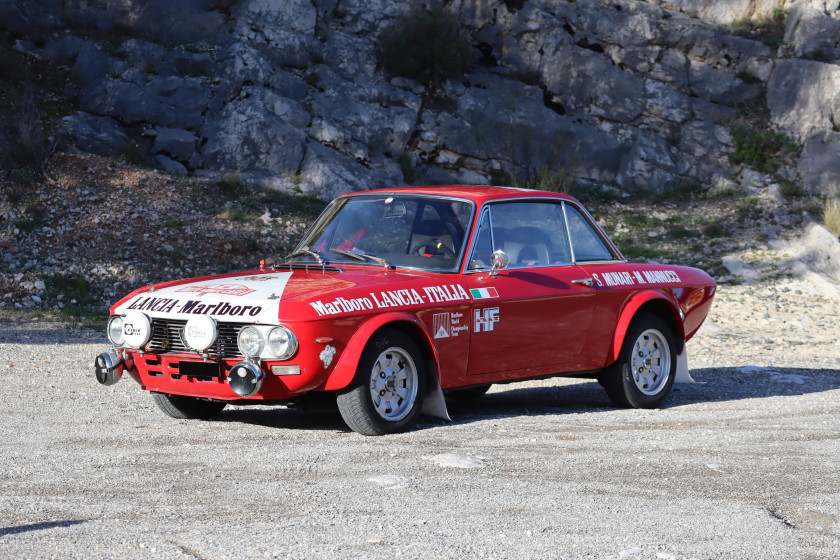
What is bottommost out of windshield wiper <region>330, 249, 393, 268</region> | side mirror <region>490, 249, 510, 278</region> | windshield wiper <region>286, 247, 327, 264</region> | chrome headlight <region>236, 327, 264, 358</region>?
chrome headlight <region>236, 327, 264, 358</region>

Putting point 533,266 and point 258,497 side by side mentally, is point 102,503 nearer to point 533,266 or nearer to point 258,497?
point 258,497

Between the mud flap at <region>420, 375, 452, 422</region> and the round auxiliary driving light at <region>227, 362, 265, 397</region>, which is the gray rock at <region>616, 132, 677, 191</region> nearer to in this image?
the mud flap at <region>420, 375, 452, 422</region>

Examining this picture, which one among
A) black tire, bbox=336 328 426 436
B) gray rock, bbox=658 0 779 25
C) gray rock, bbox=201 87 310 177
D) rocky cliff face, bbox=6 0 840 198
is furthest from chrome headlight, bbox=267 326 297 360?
gray rock, bbox=658 0 779 25

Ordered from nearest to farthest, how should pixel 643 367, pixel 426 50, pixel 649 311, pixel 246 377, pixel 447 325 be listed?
pixel 246 377, pixel 447 325, pixel 643 367, pixel 649 311, pixel 426 50

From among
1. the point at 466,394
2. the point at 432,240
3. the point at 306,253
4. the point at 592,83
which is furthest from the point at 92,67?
the point at 432,240

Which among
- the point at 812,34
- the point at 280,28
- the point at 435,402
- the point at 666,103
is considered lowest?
the point at 435,402

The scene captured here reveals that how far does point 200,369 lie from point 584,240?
339cm

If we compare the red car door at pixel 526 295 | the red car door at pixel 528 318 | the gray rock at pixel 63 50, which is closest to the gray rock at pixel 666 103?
the gray rock at pixel 63 50

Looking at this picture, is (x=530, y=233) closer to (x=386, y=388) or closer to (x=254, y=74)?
(x=386, y=388)

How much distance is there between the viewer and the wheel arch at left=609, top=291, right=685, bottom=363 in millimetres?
8070

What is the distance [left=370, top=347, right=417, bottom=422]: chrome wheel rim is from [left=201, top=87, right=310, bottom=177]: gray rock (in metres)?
13.9

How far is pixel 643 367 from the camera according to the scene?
8.33 metres

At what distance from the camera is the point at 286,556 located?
13.4 feet

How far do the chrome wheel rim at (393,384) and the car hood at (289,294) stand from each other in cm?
34
